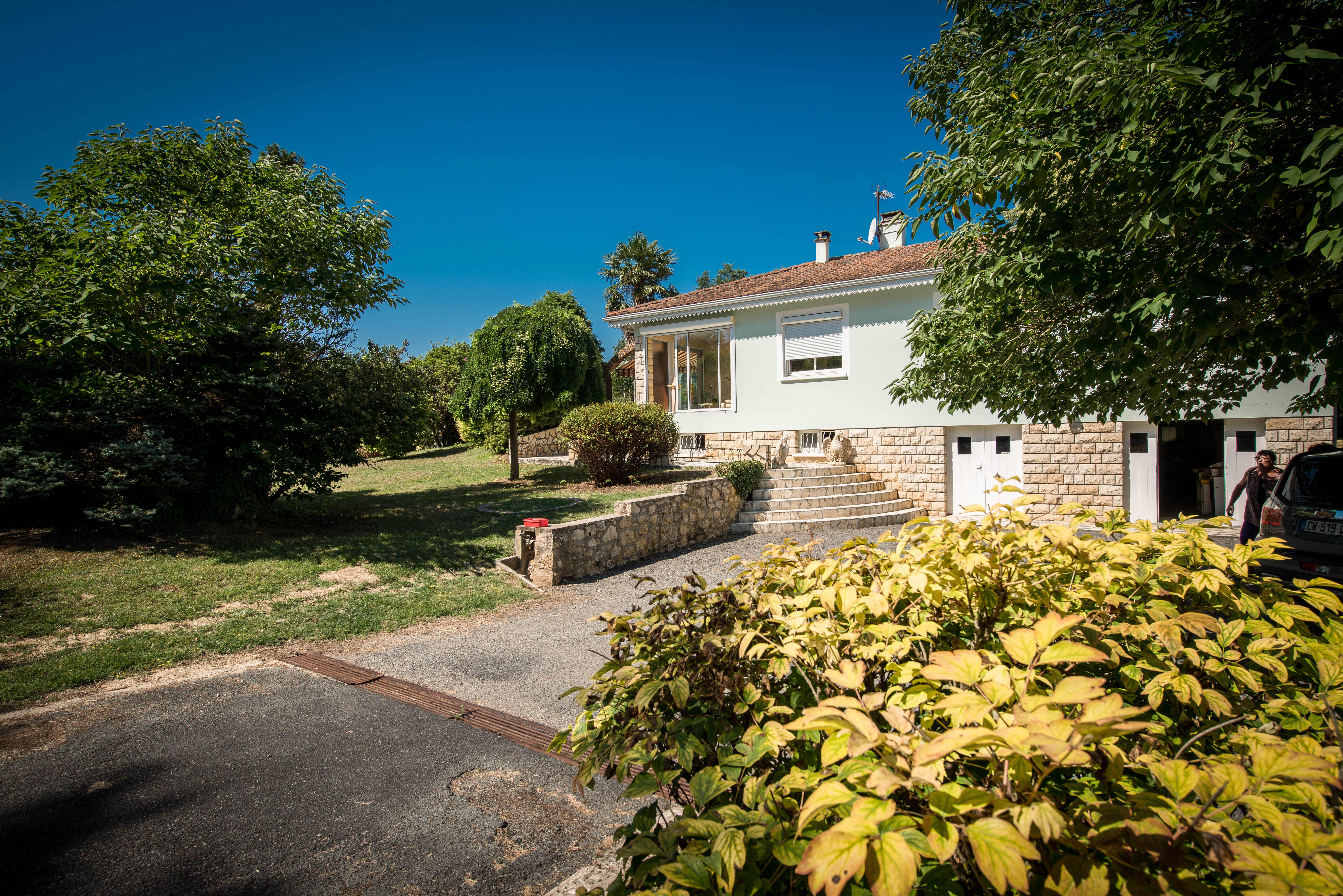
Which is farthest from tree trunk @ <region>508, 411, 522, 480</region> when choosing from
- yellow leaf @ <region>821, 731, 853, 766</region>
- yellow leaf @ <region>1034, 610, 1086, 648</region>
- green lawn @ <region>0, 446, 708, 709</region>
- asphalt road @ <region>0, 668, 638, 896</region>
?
yellow leaf @ <region>1034, 610, 1086, 648</region>

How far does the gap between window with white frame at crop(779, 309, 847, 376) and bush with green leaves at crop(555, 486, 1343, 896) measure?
43.3 ft

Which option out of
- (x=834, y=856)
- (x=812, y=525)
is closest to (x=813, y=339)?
(x=812, y=525)

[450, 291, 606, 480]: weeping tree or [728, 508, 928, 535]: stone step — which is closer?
[728, 508, 928, 535]: stone step

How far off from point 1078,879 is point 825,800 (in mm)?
406

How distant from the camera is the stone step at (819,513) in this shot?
1263cm

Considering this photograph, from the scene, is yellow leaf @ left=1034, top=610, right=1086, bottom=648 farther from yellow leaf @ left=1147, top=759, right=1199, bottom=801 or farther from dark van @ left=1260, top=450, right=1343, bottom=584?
dark van @ left=1260, top=450, right=1343, bottom=584

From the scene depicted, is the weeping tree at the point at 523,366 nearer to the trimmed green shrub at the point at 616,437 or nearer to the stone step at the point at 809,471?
the trimmed green shrub at the point at 616,437

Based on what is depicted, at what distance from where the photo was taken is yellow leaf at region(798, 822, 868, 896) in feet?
3.10

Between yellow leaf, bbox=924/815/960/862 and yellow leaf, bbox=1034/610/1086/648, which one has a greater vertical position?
yellow leaf, bbox=1034/610/1086/648

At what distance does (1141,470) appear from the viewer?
1245cm

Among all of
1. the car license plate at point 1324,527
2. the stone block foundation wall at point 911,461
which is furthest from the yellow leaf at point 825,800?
the stone block foundation wall at point 911,461

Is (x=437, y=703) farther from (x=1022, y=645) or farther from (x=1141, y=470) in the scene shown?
(x=1141, y=470)

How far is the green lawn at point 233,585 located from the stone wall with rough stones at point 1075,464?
8971mm

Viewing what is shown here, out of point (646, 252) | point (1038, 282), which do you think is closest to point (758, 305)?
point (1038, 282)
